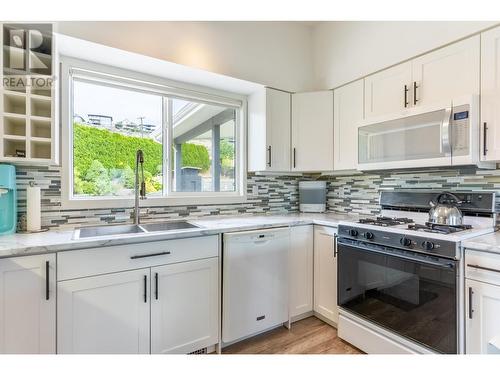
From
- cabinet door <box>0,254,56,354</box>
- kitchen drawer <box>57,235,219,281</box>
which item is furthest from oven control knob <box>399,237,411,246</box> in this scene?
cabinet door <box>0,254,56,354</box>

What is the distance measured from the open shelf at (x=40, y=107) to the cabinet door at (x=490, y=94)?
9.06ft

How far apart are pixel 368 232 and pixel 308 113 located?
4.42 ft

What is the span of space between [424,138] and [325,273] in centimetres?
128

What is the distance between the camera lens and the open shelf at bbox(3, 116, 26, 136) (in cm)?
166

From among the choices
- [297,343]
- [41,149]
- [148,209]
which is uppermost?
[41,149]

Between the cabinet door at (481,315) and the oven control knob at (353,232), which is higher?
the oven control knob at (353,232)

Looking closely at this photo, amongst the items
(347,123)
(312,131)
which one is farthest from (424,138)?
(312,131)

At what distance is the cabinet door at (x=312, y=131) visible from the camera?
263 centimetres

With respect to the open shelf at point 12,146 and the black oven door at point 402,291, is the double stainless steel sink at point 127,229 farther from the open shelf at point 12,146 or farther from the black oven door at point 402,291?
the black oven door at point 402,291

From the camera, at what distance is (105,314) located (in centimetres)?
152

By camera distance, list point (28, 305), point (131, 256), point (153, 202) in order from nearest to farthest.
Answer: point (28, 305)
point (131, 256)
point (153, 202)

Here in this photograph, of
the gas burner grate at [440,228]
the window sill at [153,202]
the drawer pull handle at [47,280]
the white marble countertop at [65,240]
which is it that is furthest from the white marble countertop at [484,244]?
the drawer pull handle at [47,280]

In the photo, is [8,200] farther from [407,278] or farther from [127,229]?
[407,278]

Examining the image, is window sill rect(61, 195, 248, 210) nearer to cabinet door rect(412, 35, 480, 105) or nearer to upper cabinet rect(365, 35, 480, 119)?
upper cabinet rect(365, 35, 480, 119)
